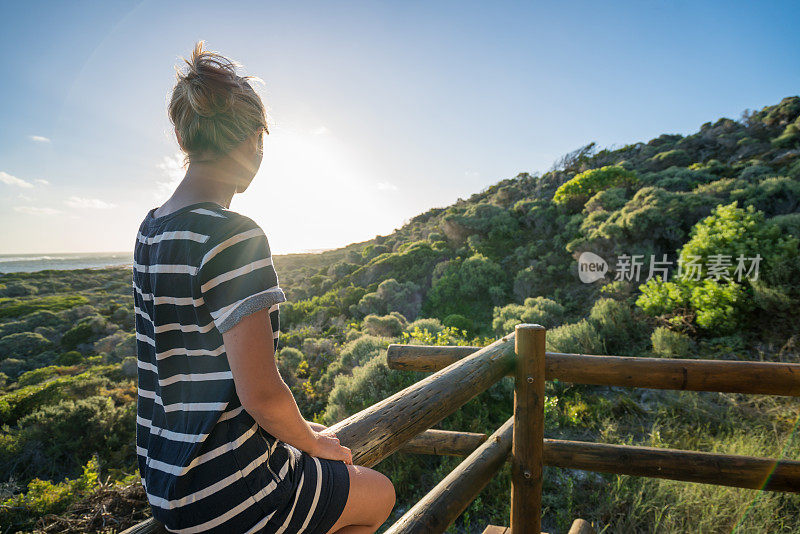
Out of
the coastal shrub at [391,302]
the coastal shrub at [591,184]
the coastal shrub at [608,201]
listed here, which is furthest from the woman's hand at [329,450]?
the coastal shrub at [591,184]

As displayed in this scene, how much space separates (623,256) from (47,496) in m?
12.5

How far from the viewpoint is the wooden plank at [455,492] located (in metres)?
1.61

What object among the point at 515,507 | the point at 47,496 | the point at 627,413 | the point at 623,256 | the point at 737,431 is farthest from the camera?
the point at 623,256

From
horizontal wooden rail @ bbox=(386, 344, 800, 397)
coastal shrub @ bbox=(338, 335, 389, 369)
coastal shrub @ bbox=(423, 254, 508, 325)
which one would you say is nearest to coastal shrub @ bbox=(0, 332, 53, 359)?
coastal shrub @ bbox=(338, 335, 389, 369)

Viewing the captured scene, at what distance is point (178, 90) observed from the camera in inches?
38.9

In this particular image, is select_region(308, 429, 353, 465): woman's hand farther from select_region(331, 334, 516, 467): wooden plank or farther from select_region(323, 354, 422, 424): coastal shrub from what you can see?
select_region(323, 354, 422, 424): coastal shrub

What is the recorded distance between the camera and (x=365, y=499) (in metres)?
1.08

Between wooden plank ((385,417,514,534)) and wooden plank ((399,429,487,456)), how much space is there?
38 cm

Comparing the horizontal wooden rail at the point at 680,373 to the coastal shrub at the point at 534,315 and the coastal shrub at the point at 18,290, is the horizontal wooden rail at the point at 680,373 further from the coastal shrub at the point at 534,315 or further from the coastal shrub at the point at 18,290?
the coastal shrub at the point at 18,290

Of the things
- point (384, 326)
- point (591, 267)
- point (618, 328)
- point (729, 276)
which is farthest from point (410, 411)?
point (591, 267)

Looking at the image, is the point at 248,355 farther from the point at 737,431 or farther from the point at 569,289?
the point at 569,289

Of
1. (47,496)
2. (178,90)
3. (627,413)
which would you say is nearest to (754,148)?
(627,413)

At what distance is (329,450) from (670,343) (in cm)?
708

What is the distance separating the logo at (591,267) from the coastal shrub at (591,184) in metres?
5.62
